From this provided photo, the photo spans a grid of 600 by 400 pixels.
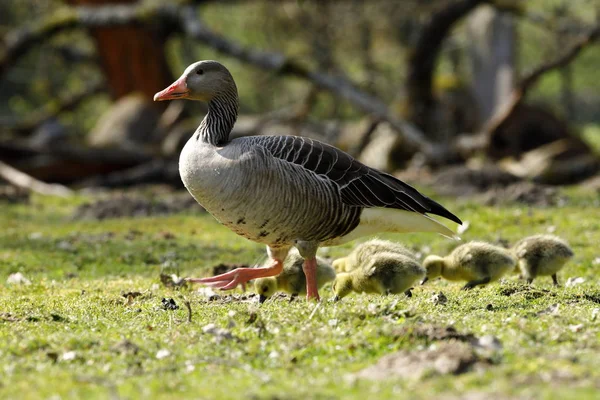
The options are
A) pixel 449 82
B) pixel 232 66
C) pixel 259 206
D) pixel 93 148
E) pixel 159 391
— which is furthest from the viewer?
pixel 232 66

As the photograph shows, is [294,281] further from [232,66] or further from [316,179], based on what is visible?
[232,66]

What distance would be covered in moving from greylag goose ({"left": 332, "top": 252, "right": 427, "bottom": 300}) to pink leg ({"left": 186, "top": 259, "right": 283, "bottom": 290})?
63 centimetres

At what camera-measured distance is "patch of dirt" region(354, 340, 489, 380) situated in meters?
4.74

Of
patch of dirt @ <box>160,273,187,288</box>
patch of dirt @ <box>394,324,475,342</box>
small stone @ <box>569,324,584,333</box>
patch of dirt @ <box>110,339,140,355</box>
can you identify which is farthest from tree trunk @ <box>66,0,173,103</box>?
small stone @ <box>569,324,584,333</box>

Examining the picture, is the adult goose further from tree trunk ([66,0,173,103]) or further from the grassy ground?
tree trunk ([66,0,173,103])

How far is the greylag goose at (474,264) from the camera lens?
804 cm

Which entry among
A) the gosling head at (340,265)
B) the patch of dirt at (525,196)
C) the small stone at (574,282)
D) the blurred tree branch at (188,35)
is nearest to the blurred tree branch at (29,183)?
the blurred tree branch at (188,35)

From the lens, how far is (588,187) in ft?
52.0

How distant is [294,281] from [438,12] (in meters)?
14.2

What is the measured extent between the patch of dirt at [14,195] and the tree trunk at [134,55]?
679cm

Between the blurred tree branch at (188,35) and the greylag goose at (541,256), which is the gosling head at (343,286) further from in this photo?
the blurred tree branch at (188,35)

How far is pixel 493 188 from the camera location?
15164mm

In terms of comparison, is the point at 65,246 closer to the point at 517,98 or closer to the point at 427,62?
the point at 517,98

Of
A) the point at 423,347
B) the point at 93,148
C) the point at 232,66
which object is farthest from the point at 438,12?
the point at 232,66
